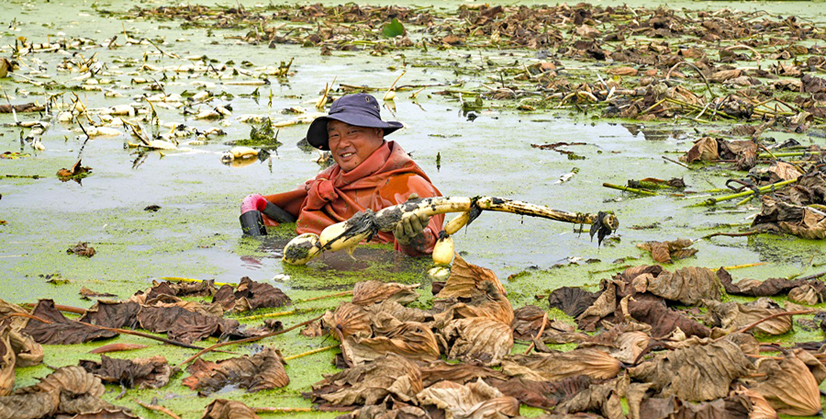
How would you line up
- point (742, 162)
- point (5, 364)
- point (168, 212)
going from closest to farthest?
point (5, 364) < point (168, 212) < point (742, 162)

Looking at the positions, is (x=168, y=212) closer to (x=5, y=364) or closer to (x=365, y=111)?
(x=365, y=111)

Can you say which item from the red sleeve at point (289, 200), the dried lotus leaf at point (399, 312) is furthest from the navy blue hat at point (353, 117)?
the dried lotus leaf at point (399, 312)

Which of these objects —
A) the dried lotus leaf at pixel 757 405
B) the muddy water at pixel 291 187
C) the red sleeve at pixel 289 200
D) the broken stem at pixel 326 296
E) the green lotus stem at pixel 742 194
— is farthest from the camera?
the green lotus stem at pixel 742 194

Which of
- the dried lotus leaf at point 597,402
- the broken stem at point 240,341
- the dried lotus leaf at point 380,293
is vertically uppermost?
the dried lotus leaf at point 597,402

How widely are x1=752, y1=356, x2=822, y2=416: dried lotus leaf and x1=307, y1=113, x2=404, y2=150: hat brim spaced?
95.2 inches

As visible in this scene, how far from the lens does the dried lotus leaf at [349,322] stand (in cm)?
309

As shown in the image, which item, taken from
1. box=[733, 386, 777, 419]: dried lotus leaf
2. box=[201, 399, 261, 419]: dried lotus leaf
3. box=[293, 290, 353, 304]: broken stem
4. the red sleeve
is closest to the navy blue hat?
the red sleeve

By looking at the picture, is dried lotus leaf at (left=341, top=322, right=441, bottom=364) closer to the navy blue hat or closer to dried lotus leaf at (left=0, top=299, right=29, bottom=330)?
dried lotus leaf at (left=0, top=299, right=29, bottom=330)

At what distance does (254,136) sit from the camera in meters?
7.29

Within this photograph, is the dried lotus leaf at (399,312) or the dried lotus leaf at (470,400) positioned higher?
the dried lotus leaf at (470,400)

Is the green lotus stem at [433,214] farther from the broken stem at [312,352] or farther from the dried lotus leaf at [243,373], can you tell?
the dried lotus leaf at [243,373]

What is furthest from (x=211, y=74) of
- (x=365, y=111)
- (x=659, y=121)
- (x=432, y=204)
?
(x=432, y=204)

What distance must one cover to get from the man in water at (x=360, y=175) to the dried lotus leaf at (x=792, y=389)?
6.79 ft

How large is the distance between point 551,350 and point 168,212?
3039 mm
